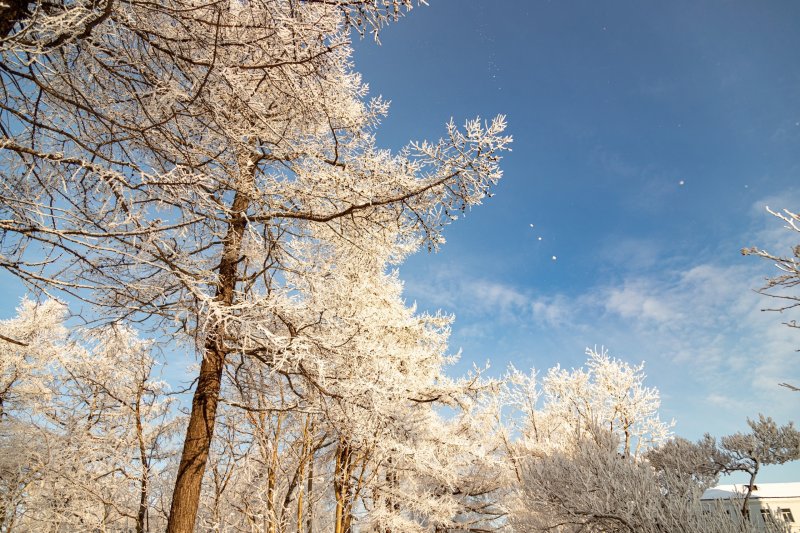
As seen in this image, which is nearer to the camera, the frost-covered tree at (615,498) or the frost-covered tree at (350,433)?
the frost-covered tree at (350,433)

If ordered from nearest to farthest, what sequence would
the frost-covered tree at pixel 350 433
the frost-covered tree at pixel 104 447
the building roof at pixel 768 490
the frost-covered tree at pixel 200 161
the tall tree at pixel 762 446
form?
1. the frost-covered tree at pixel 200 161
2. the frost-covered tree at pixel 350 433
3. the frost-covered tree at pixel 104 447
4. the tall tree at pixel 762 446
5. the building roof at pixel 768 490

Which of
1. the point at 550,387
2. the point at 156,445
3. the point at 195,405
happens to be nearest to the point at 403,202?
the point at 195,405

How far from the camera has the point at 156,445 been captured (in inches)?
243

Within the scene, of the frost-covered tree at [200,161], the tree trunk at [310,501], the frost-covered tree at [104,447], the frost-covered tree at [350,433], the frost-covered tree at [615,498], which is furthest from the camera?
the tree trunk at [310,501]

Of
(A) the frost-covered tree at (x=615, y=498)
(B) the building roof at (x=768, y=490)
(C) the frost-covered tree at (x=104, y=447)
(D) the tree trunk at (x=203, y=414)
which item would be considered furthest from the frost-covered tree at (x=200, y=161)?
(B) the building roof at (x=768, y=490)

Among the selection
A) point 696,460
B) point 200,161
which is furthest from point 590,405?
point 200,161

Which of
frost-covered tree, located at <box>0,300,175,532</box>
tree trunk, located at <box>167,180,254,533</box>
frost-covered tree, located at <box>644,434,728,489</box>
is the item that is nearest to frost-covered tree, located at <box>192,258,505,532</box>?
tree trunk, located at <box>167,180,254,533</box>

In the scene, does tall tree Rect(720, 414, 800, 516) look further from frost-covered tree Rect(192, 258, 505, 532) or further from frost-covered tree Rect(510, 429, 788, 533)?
frost-covered tree Rect(192, 258, 505, 532)

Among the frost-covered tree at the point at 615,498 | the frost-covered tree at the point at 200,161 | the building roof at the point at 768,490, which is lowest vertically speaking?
the building roof at the point at 768,490

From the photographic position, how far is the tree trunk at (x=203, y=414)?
390 centimetres

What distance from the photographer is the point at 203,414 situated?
4.38m

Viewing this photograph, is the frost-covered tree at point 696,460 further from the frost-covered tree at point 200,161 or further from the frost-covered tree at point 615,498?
the frost-covered tree at point 200,161

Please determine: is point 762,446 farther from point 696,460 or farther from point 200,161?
point 200,161

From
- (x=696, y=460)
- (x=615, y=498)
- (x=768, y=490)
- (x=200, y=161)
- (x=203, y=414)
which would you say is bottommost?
(x=768, y=490)
